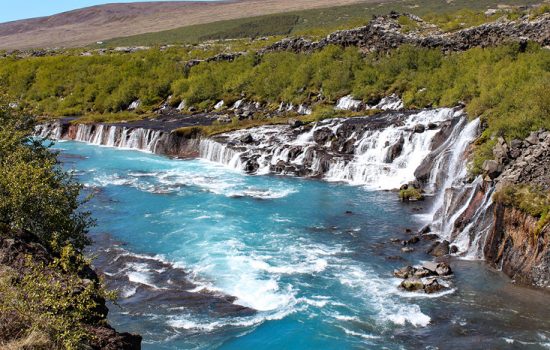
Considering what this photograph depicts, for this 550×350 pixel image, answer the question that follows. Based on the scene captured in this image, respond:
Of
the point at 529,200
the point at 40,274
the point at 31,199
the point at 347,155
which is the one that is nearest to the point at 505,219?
the point at 529,200

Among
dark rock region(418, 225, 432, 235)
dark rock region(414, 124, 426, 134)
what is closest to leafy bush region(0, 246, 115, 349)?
dark rock region(418, 225, 432, 235)

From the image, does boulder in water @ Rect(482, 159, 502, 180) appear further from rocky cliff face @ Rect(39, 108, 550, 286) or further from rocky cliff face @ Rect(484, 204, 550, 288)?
rocky cliff face @ Rect(484, 204, 550, 288)

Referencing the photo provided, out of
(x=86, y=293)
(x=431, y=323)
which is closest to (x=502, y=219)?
(x=431, y=323)

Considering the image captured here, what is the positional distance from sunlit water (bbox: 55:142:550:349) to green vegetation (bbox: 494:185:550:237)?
334 cm

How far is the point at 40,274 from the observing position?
1350 centimetres

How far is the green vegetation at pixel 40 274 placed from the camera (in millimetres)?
12281

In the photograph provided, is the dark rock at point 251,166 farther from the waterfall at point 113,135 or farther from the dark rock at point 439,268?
the dark rock at point 439,268

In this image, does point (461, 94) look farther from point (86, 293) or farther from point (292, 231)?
point (86, 293)

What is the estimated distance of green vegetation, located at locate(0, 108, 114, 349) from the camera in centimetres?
1228

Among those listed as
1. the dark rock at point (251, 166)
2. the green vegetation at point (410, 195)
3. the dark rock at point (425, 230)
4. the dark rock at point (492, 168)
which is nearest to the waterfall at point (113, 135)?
the dark rock at point (251, 166)

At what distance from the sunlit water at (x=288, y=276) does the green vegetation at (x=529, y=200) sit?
11.0 feet

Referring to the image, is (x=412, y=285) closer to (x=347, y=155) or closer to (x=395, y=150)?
(x=395, y=150)

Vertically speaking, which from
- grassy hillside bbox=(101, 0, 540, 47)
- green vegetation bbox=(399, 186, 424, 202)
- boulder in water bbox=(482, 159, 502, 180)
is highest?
grassy hillside bbox=(101, 0, 540, 47)

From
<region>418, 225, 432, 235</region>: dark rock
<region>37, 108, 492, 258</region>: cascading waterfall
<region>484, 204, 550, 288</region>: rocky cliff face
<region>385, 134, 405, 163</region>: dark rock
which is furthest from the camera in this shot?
<region>385, 134, 405, 163</region>: dark rock
